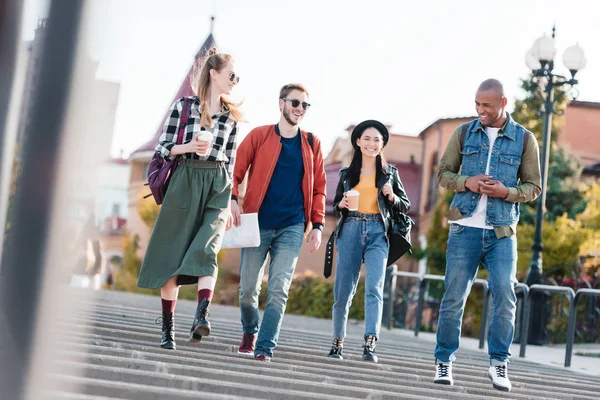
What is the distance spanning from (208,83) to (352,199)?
1408 mm

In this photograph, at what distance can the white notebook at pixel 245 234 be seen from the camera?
6793 millimetres

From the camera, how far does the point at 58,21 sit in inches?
64.2

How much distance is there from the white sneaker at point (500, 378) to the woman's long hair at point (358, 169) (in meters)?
1.85

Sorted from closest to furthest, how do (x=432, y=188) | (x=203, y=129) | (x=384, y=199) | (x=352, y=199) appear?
(x=203, y=129) < (x=352, y=199) < (x=384, y=199) < (x=432, y=188)

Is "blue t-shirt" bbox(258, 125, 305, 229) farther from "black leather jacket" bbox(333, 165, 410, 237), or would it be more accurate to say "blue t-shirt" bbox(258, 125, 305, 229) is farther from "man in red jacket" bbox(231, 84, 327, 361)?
"black leather jacket" bbox(333, 165, 410, 237)

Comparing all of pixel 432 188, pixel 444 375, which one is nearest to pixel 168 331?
pixel 444 375

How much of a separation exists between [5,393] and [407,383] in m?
4.79

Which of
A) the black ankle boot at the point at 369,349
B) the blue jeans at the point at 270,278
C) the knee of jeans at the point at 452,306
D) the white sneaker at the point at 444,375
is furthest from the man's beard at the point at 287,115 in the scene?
the white sneaker at the point at 444,375

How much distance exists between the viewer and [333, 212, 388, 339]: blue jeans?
7.65m

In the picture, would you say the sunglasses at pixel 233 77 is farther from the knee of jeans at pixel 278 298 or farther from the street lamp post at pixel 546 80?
the street lamp post at pixel 546 80

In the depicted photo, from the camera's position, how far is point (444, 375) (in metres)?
6.46

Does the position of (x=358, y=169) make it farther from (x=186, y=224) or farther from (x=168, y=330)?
(x=168, y=330)

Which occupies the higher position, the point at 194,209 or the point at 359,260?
the point at 194,209

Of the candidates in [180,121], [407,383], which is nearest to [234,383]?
[407,383]
